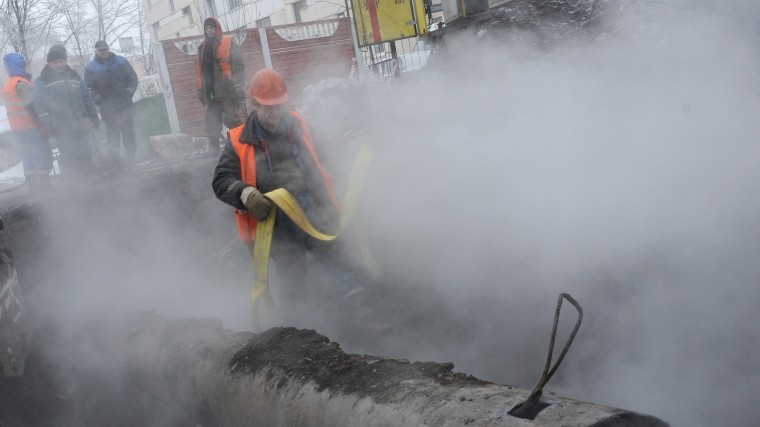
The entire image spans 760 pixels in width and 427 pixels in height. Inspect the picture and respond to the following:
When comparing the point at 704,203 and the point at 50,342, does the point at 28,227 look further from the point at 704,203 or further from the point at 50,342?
the point at 704,203

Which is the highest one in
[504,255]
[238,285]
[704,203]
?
[704,203]

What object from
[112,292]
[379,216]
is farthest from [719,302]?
[112,292]

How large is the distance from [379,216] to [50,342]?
2.33m

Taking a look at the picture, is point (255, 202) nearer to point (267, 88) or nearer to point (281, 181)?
point (281, 181)

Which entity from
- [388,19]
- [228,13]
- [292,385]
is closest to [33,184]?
[388,19]

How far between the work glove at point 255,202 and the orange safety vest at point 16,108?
5.09 meters

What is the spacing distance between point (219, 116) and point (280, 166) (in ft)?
15.8

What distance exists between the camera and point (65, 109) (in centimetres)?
812

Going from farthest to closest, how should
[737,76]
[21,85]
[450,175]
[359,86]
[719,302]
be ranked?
[359,86]
[21,85]
[450,175]
[737,76]
[719,302]

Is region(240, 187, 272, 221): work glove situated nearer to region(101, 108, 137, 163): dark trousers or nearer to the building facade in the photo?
region(101, 108, 137, 163): dark trousers

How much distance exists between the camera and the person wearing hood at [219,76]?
8344mm

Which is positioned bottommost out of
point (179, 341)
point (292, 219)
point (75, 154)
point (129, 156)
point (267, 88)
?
point (179, 341)

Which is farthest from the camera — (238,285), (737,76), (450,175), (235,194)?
(238,285)

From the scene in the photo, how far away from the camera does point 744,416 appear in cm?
268
